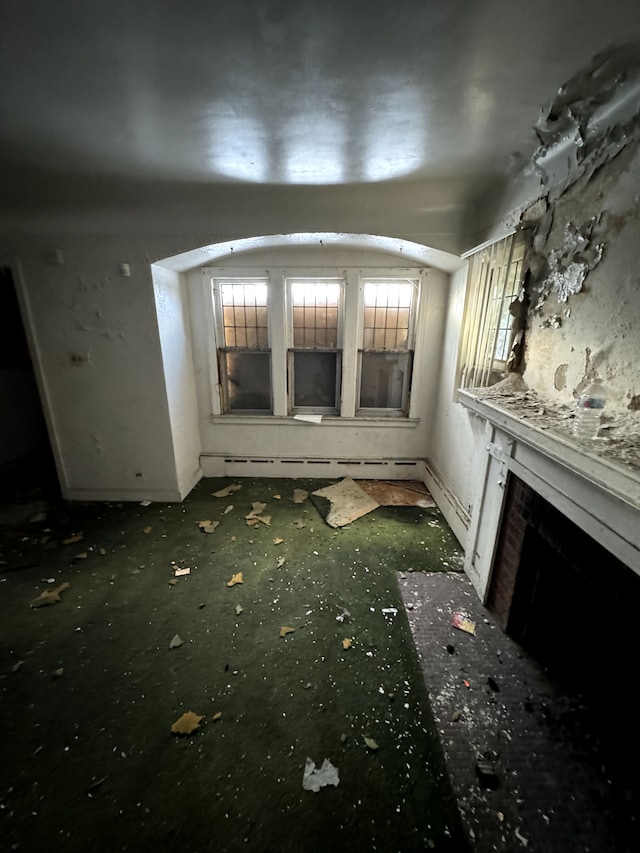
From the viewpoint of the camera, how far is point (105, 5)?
0.97m

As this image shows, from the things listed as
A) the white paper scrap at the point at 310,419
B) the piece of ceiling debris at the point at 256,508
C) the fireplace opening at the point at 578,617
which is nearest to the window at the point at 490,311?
the fireplace opening at the point at 578,617

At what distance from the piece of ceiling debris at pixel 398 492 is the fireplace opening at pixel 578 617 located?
1327mm

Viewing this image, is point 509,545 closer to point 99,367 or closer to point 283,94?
point 283,94

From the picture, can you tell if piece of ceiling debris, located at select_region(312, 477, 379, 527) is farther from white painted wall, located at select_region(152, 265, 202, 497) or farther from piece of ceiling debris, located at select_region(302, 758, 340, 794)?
piece of ceiling debris, located at select_region(302, 758, 340, 794)

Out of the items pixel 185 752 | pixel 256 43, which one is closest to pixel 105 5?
pixel 256 43

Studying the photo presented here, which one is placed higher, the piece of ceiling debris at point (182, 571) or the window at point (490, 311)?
the window at point (490, 311)

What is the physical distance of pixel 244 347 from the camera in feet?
11.9

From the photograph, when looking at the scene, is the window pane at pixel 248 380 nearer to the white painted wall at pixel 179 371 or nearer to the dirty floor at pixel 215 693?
the white painted wall at pixel 179 371

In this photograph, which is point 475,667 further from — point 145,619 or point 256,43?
point 256,43

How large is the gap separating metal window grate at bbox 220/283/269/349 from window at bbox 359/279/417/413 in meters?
1.09

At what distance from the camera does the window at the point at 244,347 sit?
350 cm

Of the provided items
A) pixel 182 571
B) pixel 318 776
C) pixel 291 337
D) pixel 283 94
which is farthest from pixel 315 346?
pixel 318 776

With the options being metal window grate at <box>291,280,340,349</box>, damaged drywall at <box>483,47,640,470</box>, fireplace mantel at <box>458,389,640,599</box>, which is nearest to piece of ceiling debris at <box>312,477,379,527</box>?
fireplace mantel at <box>458,389,640,599</box>

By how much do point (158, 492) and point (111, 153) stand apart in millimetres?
2716
